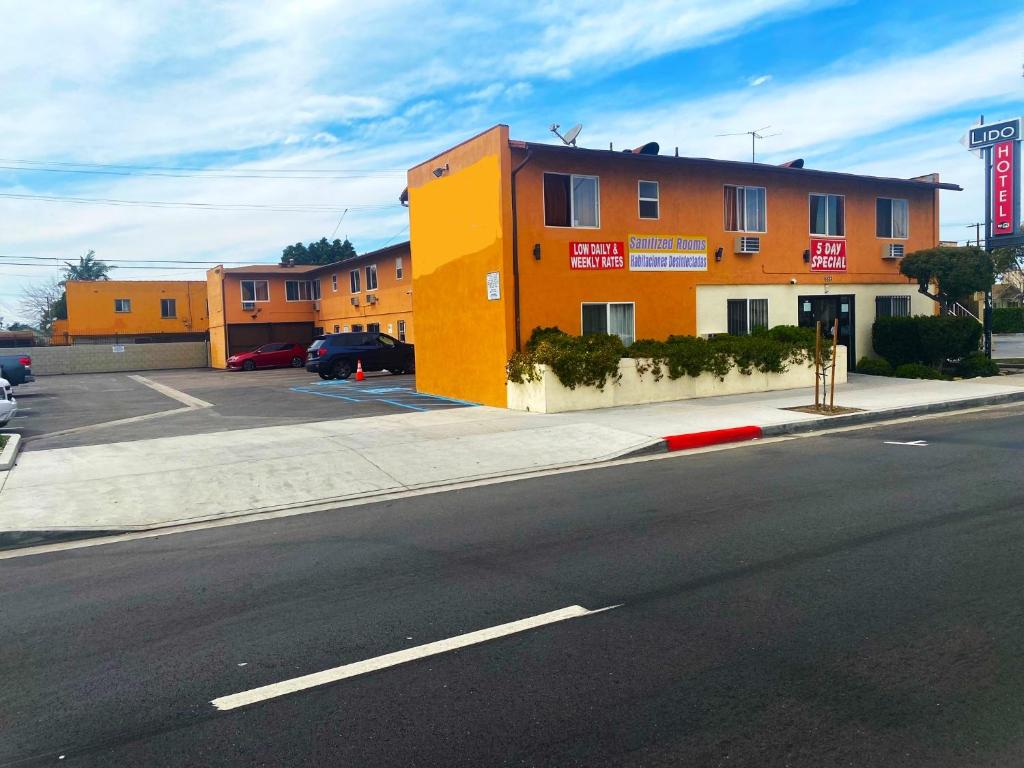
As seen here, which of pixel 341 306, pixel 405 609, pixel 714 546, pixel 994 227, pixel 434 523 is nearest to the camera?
pixel 405 609

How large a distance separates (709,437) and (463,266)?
8608 millimetres

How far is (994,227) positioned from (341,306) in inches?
1109

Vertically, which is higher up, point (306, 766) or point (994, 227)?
point (994, 227)

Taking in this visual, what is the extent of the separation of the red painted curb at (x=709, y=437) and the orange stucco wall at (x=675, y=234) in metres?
5.99

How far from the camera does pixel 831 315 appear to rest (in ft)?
73.8

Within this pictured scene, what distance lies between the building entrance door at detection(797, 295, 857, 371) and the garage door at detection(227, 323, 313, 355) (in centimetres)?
2913

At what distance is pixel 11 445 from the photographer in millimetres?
12406

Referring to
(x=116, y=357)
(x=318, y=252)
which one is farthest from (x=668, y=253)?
(x=318, y=252)

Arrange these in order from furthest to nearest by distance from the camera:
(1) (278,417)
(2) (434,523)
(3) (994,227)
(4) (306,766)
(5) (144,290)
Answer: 1. (5) (144,290)
2. (3) (994,227)
3. (1) (278,417)
4. (2) (434,523)
5. (4) (306,766)

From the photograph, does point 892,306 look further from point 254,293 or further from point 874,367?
point 254,293

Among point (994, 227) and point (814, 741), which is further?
point (994, 227)

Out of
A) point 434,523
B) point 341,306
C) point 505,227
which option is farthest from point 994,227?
point 341,306

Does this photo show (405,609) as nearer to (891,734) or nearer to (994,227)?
(891,734)

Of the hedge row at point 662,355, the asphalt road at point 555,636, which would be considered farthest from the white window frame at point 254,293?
the asphalt road at point 555,636
